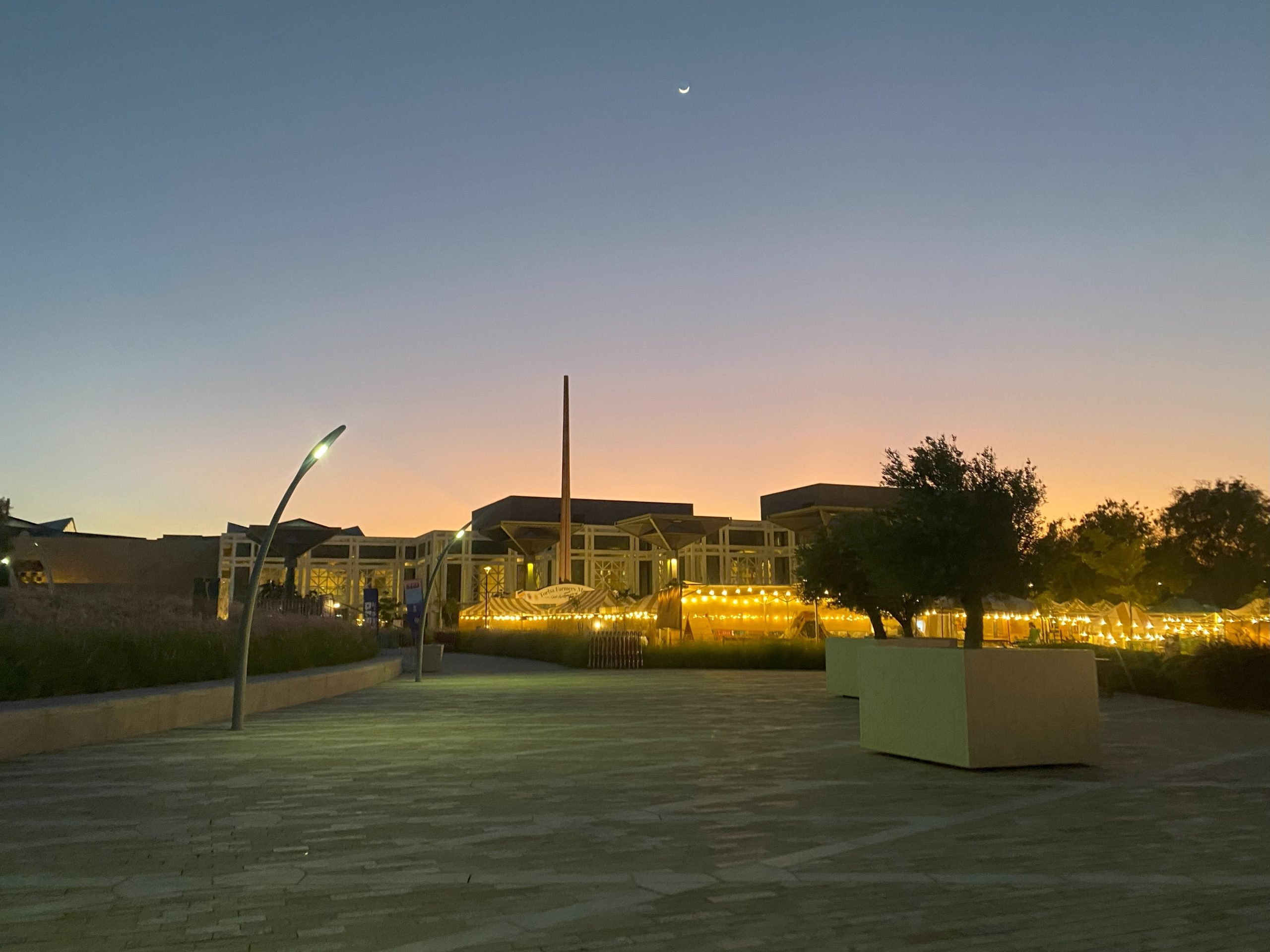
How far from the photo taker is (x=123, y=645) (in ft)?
42.8

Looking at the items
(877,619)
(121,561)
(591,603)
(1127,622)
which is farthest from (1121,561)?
(121,561)

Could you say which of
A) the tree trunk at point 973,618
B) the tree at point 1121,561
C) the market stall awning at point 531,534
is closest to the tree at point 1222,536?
the tree at point 1121,561

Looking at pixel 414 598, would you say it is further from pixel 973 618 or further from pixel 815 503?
pixel 815 503

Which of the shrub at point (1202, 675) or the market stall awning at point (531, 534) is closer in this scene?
the shrub at point (1202, 675)

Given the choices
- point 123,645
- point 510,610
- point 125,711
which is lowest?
point 125,711

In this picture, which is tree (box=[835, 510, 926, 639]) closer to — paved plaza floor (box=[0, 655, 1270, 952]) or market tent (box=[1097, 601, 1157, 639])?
paved plaza floor (box=[0, 655, 1270, 952])

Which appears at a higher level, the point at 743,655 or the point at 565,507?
the point at 565,507

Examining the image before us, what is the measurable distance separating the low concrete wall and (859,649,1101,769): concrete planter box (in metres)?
8.67

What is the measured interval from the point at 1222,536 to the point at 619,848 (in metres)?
72.8

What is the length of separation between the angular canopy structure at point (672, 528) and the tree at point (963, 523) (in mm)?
39712

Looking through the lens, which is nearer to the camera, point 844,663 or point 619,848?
point 619,848

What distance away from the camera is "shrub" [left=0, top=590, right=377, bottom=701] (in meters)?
11.5

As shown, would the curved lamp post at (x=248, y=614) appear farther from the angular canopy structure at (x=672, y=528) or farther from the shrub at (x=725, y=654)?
the angular canopy structure at (x=672, y=528)

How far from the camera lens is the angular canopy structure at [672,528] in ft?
193
